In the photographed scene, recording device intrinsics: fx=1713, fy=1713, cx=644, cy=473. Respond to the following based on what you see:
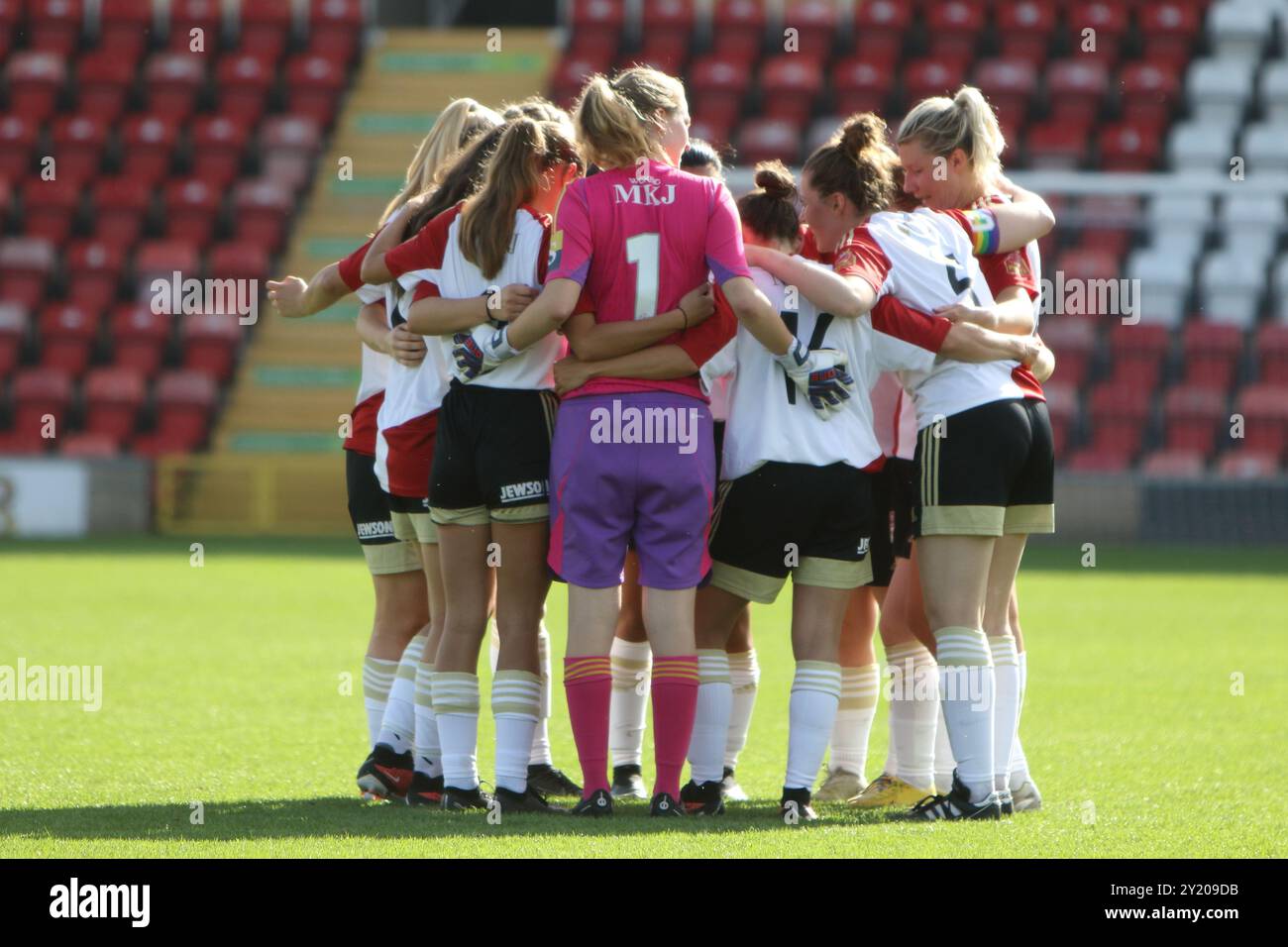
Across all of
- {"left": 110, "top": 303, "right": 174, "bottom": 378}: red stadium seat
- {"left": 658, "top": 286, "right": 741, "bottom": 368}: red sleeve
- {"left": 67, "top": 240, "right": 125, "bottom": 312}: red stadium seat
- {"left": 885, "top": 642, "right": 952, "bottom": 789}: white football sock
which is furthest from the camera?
{"left": 67, "top": 240, "right": 125, "bottom": 312}: red stadium seat

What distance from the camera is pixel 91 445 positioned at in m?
17.2

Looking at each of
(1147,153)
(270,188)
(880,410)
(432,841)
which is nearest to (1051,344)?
(1147,153)

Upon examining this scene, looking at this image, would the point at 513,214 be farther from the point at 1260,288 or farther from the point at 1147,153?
the point at 1147,153

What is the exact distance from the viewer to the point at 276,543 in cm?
1557

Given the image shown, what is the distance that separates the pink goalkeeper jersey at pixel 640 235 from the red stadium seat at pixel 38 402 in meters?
14.0

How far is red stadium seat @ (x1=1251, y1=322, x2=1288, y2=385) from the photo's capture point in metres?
15.5

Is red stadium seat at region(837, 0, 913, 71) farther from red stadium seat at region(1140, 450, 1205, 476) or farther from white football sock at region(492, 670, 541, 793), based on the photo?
white football sock at region(492, 670, 541, 793)

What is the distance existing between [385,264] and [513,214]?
42 cm

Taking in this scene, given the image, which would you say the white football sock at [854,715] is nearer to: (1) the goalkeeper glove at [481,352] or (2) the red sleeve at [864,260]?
(2) the red sleeve at [864,260]

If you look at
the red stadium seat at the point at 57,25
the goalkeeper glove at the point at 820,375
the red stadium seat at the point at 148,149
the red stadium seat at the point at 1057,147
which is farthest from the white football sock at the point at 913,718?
the red stadium seat at the point at 57,25

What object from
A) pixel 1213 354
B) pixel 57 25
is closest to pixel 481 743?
pixel 1213 354

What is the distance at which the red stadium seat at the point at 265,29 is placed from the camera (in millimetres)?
20938

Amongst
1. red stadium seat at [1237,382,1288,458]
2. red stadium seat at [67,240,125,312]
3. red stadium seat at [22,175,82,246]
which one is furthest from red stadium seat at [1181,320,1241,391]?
red stadium seat at [22,175,82,246]

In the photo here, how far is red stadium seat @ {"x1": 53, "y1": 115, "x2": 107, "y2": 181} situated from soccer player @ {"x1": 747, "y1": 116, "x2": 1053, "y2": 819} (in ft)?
54.4
